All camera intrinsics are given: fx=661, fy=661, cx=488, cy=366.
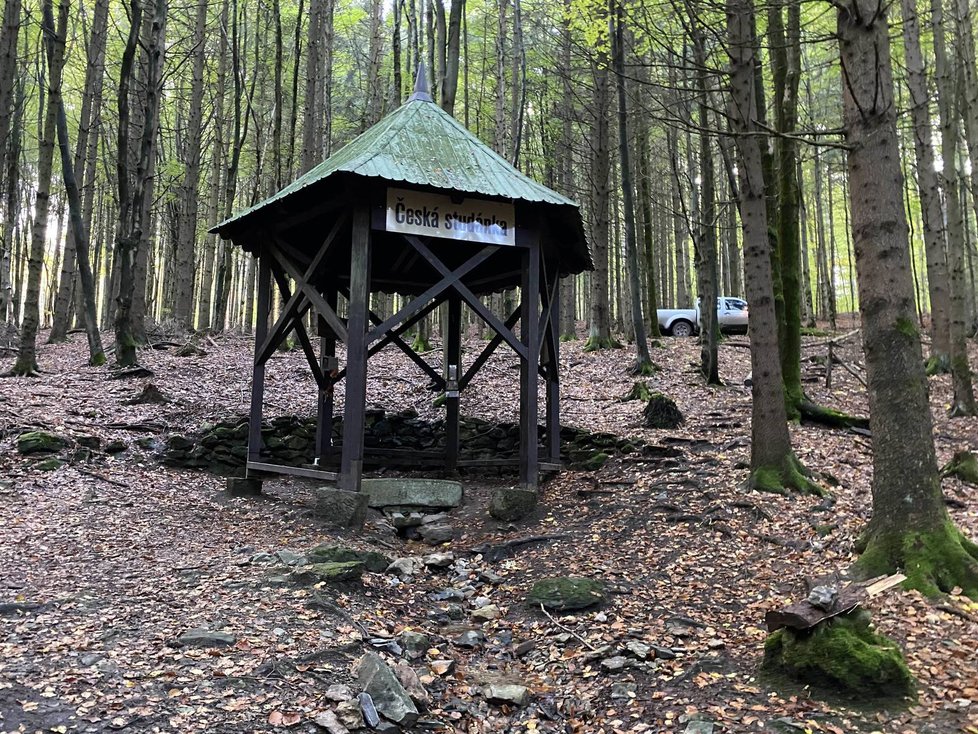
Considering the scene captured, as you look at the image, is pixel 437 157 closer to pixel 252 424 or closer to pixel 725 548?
pixel 252 424

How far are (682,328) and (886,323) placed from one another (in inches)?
735

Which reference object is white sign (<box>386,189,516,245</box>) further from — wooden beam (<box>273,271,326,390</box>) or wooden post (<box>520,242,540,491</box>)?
wooden beam (<box>273,271,326,390</box>)

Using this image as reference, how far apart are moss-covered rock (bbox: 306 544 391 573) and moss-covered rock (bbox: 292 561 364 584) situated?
0.58 feet

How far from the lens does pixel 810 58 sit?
70.2 feet

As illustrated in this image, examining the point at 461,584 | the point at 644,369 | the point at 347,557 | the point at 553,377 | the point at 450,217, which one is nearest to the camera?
the point at 347,557

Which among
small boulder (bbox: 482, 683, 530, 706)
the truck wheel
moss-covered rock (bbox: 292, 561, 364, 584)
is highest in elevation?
the truck wheel

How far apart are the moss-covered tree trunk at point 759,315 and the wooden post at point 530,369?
231 cm

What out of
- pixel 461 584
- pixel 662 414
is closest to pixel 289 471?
pixel 461 584

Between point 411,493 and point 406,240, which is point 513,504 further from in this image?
point 406,240

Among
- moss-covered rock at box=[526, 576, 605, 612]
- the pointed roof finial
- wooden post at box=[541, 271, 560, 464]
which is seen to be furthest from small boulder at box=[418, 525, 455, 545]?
the pointed roof finial

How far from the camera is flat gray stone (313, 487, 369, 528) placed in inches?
266

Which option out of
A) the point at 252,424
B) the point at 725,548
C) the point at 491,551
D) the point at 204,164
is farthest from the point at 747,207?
the point at 204,164

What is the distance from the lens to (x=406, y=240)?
23.8 ft

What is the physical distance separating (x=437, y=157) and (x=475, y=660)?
518cm
